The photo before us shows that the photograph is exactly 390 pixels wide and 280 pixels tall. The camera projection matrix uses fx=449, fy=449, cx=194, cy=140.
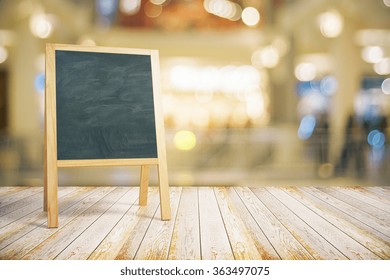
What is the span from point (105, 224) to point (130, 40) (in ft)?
28.2

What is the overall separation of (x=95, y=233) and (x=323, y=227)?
55.8 inches

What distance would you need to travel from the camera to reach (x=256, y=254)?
7.42 feet

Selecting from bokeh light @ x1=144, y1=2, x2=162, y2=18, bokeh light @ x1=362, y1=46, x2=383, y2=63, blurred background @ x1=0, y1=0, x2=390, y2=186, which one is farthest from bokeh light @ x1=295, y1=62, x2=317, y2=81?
bokeh light @ x1=144, y1=2, x2=162, y2=18

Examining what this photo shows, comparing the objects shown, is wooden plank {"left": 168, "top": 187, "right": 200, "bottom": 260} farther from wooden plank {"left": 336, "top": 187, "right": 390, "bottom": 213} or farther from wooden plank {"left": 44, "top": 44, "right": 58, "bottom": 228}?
wooden plank {"left": 336, "top": 187, "right": 390, "bottom": 213}

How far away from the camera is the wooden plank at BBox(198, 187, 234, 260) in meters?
2.26

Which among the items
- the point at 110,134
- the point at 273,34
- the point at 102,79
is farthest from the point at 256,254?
the point at 273,34

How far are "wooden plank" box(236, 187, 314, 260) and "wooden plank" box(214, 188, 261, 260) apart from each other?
120 mm

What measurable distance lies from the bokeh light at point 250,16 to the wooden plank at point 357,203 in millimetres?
→ 6824

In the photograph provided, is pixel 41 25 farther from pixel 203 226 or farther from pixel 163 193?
pixel 203 226

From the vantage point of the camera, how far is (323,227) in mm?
2854

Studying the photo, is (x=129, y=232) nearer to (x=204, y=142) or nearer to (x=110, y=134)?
(x=110, y=134)

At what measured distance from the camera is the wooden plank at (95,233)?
2238 mm

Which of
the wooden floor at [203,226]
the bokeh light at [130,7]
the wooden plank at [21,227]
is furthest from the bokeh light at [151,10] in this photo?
the wooden plank at [21,227]

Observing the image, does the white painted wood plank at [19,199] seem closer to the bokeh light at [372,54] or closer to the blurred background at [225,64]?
the blurred background at [225,64]
